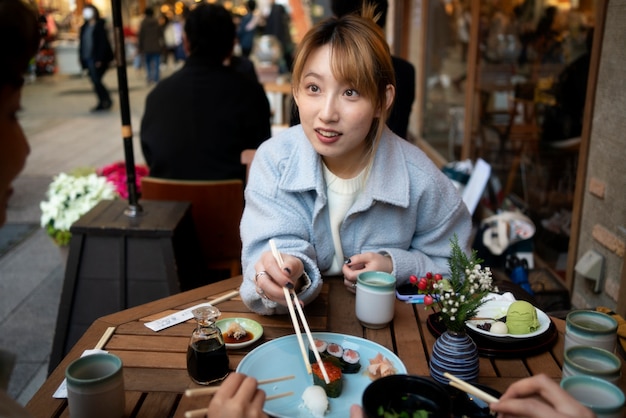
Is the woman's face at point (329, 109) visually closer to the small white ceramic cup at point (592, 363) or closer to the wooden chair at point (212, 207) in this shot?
the small white ceramic cup at point (592, 363)

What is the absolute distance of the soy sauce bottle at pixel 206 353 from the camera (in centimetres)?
135

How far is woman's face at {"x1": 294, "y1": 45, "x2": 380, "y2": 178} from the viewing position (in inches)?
66.4

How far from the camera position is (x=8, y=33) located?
3.09 ft

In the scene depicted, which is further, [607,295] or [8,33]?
[607,295]

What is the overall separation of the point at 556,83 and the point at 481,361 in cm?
296

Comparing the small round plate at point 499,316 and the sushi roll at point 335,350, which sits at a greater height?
the sushi roll at point 335,350

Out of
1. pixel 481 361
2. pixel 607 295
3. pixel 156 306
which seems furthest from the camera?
pixel 607 295

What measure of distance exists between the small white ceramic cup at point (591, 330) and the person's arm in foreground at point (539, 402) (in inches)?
10.9

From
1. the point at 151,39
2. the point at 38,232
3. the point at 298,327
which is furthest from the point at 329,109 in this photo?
the point at 151,39

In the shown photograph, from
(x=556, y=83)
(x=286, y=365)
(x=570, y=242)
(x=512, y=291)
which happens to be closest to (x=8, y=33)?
(x=286, y=365)

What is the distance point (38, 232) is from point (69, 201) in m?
1.97

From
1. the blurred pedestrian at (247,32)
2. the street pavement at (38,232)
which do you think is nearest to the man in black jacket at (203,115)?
the street pavement at (38,232)

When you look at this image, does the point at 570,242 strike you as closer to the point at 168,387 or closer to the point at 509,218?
the point at 509,218

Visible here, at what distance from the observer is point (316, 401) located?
4.15 feet
